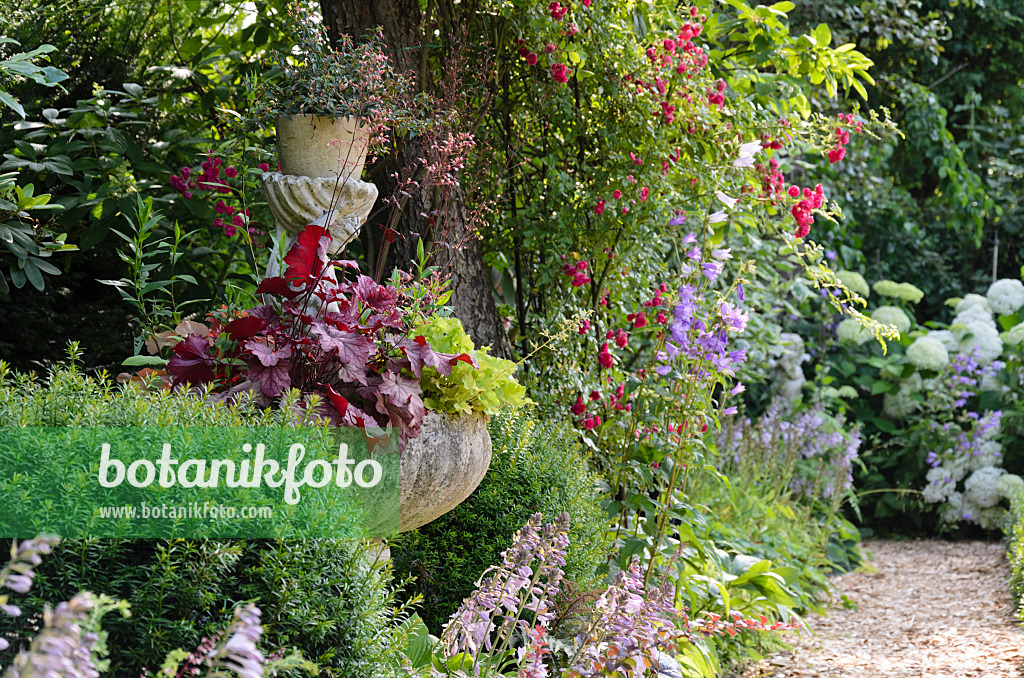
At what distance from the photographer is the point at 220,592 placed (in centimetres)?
132

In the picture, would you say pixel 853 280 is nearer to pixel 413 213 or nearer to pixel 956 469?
pixel 956 469

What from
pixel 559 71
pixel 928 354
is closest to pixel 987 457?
pixel 928 354

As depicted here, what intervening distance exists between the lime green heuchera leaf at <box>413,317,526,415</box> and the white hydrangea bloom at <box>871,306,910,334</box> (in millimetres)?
5168

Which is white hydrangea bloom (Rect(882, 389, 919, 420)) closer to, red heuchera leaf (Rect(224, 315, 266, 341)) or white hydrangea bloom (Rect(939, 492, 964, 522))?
white hydrangea bloom (Rect(939, 492, 964, 522))

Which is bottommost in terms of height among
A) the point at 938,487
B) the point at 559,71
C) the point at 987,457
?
the point at 938,487

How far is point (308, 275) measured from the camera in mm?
1971

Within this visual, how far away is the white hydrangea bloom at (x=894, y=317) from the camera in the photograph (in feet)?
20.9

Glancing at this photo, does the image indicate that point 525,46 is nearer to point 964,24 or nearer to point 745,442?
point 745,442

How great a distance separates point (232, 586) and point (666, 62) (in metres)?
2.56

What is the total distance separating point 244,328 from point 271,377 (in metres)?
0.16

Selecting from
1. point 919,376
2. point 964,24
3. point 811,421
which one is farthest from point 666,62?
point 964,24

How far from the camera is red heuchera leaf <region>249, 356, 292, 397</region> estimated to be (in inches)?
70.9

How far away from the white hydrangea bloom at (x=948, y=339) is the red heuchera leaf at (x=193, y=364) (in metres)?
5.97

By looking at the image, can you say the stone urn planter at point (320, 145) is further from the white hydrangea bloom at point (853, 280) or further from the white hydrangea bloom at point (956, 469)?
the white hydrangea bloom at point (956, 469)
